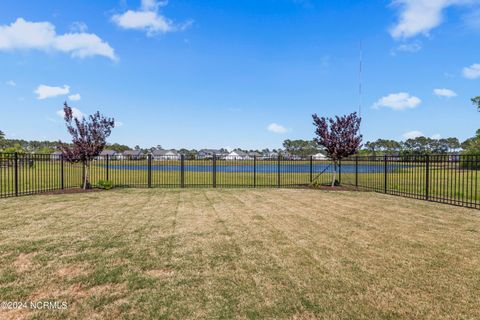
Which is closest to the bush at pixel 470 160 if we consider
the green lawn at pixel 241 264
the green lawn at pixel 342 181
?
the green lawn at pixel 342 181

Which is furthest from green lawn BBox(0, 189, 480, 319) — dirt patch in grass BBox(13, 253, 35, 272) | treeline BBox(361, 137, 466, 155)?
treeline BBox(361, 137, 466, 155)

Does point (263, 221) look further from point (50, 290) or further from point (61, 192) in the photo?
point (61, 192)

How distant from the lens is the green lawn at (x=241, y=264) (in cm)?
274

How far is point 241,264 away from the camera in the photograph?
12.6ft

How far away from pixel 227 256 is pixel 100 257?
190 centimetres

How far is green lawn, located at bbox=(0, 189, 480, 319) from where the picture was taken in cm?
274

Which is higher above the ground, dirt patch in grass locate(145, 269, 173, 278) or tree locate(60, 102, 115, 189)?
tree locate(60, 102, 115, 189)

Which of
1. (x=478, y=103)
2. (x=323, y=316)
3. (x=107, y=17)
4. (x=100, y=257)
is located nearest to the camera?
(x=323, y=316)

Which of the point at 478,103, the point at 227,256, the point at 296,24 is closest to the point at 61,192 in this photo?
the point at 227,256

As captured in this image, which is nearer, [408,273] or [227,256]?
[408,273]

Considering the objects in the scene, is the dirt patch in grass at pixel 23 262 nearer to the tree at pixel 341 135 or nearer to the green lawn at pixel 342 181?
the green lawn at pixel 342 181

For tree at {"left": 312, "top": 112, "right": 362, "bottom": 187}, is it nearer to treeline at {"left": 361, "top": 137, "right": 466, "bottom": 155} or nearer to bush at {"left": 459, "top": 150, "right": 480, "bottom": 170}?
bush at {"left": 459, "top": 150, "right": 480, "bottom": 170}

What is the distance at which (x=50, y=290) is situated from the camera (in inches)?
120

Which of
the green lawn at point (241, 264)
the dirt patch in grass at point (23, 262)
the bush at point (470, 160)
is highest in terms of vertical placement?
the bush at point (470, 160)
